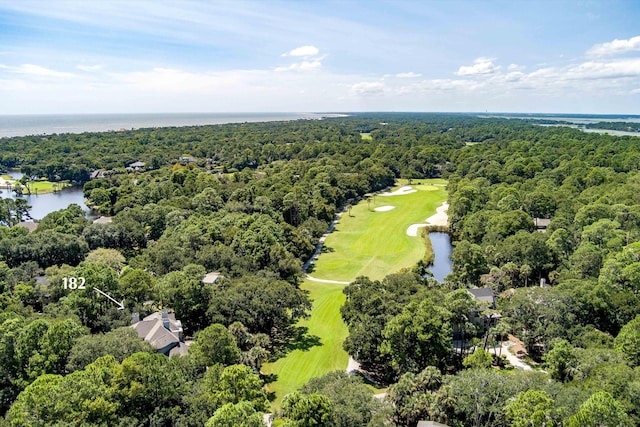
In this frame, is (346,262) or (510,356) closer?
(510,356)

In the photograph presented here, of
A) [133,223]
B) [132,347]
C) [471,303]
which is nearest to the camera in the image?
[132,347]

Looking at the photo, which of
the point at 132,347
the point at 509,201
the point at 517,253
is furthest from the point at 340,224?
the point at 132,347

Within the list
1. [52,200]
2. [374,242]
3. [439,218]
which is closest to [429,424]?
[374,242]

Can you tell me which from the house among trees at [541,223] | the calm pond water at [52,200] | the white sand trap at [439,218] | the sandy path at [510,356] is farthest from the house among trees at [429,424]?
the calm pond water at [52,200]

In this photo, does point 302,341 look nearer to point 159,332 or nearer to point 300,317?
point 300,317

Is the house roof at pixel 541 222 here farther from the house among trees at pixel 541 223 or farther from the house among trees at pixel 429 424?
the house among trees at pixel 429 424

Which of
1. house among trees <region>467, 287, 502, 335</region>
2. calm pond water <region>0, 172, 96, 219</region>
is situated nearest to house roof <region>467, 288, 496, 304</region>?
house among trees <region>467, 287, 502, 335</region>

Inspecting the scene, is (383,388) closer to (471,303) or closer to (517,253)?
(471,303)
